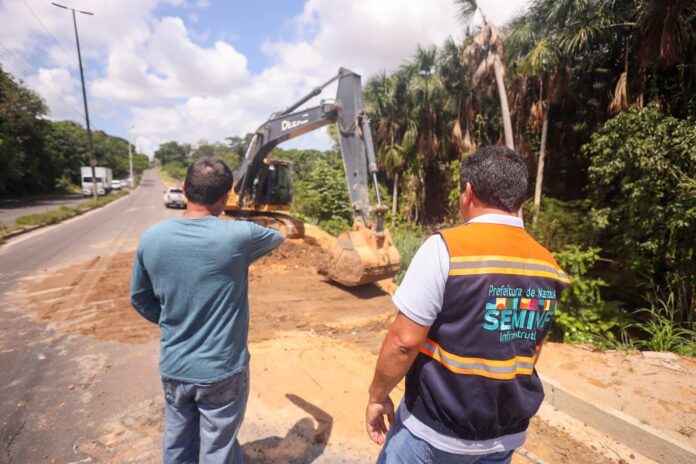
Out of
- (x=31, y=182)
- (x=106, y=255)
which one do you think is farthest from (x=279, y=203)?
(x=31, y=182)

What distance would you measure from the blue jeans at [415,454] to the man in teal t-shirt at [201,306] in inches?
33.9

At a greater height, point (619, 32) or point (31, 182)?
point (619, 32)

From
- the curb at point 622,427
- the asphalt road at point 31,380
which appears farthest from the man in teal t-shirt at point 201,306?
the curb at point 622,427

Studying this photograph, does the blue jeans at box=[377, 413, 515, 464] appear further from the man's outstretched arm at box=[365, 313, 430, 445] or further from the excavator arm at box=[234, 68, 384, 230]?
the excavator arm at box=[234, 68, 384, 230]

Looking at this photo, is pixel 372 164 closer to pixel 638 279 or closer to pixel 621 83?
pixel 638 279

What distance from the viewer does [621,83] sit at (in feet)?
29.0

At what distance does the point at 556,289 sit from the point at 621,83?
10.2m

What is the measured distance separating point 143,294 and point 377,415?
1.37 m

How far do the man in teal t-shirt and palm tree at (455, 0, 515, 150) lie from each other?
11.1 m

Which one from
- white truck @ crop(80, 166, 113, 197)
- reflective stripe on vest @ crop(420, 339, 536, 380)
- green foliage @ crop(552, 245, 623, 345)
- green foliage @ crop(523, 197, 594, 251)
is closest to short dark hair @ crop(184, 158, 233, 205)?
reflective stripe on vest @ crop(420, 339, 536, 380)

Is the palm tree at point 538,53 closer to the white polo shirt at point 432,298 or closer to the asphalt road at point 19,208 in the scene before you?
the white polo shirt at point 432,298

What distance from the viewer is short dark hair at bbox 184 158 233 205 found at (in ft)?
5.98

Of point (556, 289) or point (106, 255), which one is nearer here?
point (556, 289)

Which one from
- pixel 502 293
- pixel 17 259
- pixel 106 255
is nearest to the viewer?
pixel 502 293
